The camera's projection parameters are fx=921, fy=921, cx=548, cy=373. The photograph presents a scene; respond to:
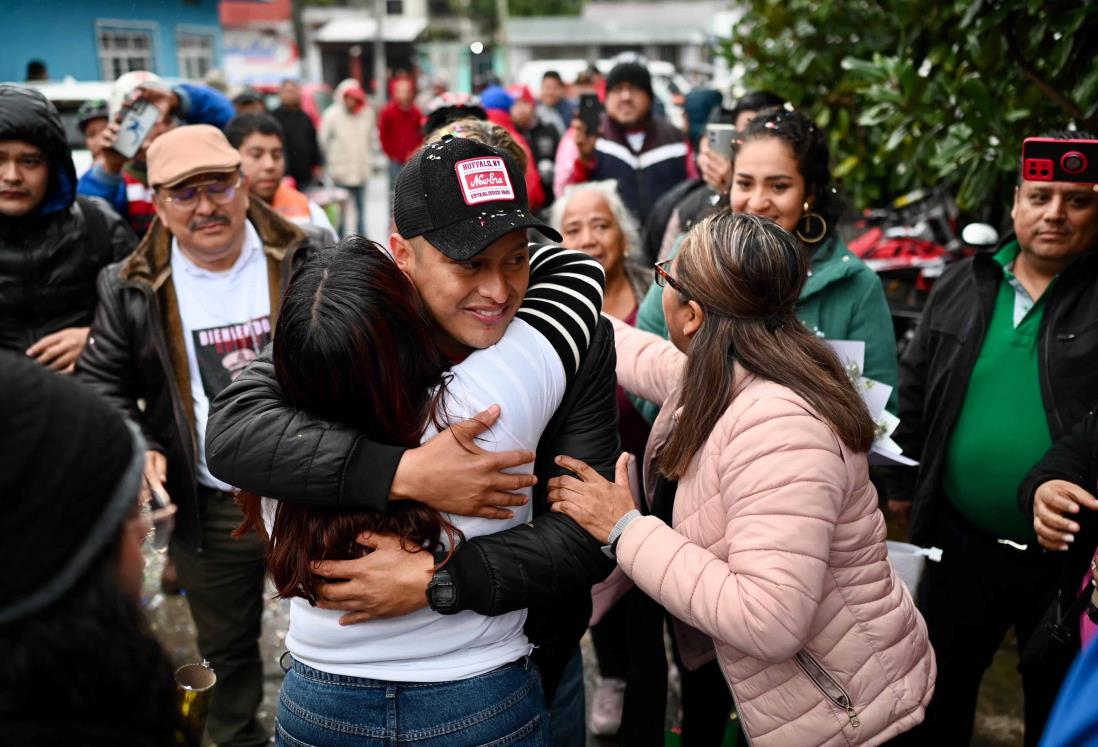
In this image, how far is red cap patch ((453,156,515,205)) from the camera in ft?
5.79

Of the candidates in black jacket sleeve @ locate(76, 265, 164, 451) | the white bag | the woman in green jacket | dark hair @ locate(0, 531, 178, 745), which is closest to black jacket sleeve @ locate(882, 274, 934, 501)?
the woman in green jacket

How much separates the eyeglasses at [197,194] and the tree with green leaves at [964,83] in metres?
2.74

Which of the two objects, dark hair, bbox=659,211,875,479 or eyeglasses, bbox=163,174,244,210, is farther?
eyeglasses, bbox=163,174,244,210

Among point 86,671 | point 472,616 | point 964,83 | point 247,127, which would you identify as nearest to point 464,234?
point 472,616

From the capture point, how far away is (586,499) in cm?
188

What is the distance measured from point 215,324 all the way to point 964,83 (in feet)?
9.62

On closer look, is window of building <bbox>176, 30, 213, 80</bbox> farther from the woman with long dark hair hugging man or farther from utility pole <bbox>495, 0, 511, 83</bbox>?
the woman with long dark hair hugging man

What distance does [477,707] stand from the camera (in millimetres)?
1741

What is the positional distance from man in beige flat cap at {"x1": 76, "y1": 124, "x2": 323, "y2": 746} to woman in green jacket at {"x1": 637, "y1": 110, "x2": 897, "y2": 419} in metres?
1.53

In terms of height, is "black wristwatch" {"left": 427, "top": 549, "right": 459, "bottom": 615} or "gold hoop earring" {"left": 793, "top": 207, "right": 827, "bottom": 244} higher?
"gold hoop earring" {"left": 793, "top": 207, "right": 827, "bottom": 244}

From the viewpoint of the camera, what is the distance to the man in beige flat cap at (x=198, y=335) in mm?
2900

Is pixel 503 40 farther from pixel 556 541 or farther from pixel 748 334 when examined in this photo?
pixel 556 541

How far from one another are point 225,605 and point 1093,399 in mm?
2822

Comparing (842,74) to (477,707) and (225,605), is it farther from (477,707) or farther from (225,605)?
(477,707)
